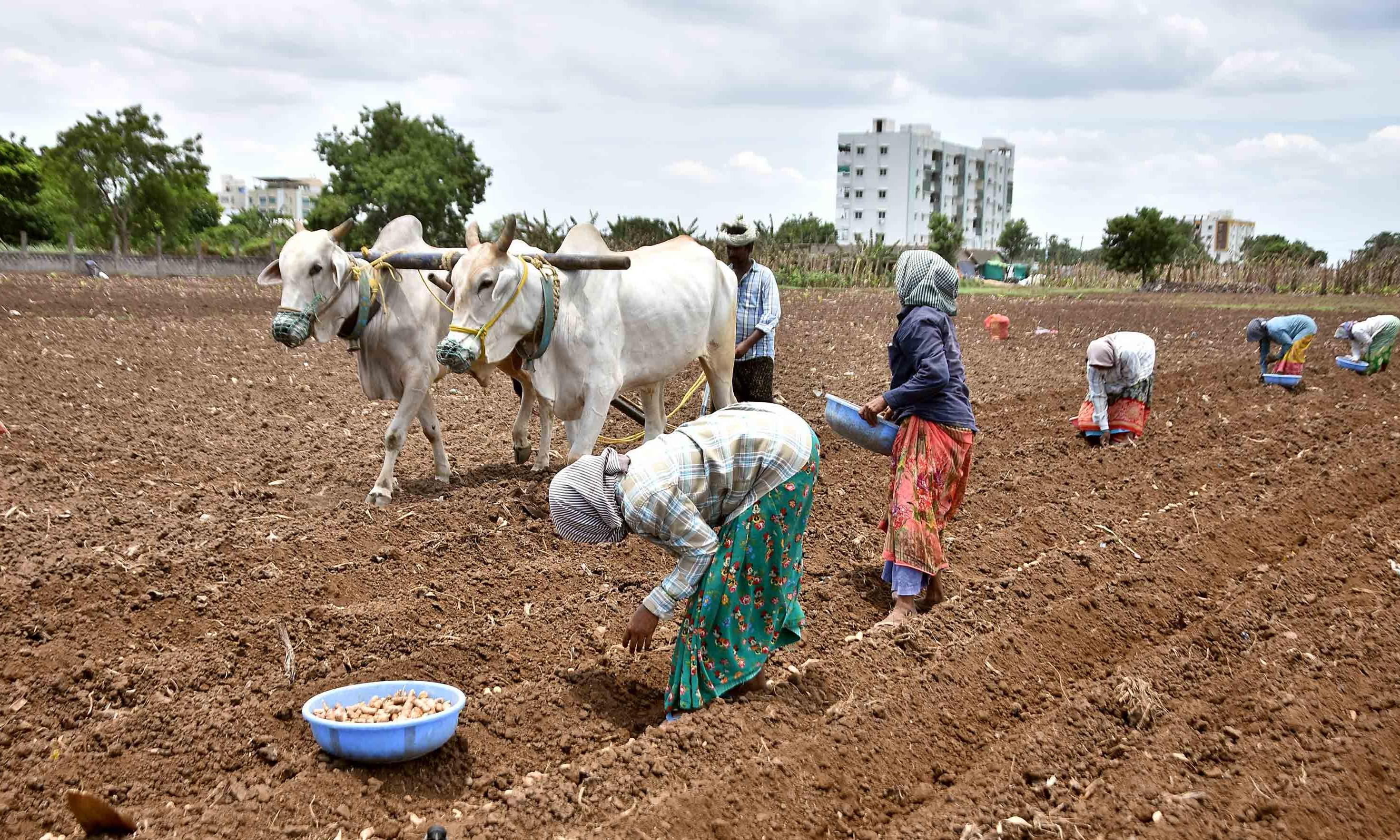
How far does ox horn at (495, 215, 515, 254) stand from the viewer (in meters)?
5.86

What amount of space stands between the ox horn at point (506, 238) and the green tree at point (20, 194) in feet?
129

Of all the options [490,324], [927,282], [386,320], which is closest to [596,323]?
[490,324]

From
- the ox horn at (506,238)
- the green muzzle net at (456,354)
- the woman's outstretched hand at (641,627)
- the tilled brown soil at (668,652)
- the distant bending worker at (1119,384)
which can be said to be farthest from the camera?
the distant bending worker at (1119,384)

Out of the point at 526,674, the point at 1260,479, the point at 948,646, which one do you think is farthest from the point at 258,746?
the point at 1260,479

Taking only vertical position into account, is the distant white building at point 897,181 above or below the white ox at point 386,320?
above

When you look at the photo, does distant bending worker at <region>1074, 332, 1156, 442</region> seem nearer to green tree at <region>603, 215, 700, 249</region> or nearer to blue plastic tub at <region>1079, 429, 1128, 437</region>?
blue plastic tub at <region>1079, 429, 1128, 437</region>

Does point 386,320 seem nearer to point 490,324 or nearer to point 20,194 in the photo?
point 490,324

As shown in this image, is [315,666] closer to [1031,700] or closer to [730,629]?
[730,629]

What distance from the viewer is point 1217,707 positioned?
4180 mm

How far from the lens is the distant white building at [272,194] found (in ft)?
363

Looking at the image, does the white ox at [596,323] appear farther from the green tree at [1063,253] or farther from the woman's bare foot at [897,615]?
the green tree at [1063,253]

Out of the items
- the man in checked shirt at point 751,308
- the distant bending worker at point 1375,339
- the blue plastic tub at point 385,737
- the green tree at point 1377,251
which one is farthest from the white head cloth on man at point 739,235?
the green tree at point 1377,251

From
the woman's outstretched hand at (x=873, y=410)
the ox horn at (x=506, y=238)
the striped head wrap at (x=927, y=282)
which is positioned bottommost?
the woman's outstretched hand at (x=873, y=410)

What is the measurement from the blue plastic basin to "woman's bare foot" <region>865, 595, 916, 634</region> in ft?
2.15
